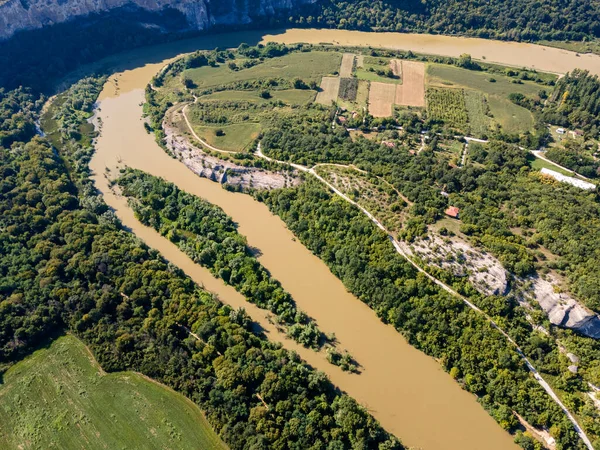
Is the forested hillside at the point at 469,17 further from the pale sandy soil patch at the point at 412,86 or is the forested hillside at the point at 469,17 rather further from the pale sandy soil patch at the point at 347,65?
the pale sandy soil patch at the point at 412,86

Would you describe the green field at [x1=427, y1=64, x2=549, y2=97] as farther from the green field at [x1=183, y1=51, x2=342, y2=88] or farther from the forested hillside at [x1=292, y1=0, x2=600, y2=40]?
the green field at [x1=183, y1=51, x2=342, y2=88]

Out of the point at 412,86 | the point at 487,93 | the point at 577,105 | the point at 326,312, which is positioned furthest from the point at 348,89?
the point at 326,312

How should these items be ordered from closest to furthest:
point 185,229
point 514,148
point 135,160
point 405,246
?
point 405,246, point 185,229, point 514,148, point 135,160

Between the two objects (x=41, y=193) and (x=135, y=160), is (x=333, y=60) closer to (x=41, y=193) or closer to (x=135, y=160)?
(x=135, y=160)

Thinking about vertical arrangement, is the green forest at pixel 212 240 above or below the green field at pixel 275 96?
below

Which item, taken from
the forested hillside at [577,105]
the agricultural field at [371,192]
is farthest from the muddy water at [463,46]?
the agricultural field at [371,192]

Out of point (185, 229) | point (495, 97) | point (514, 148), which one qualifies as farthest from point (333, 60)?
point (185, 229)

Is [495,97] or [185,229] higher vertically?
[495,97]
